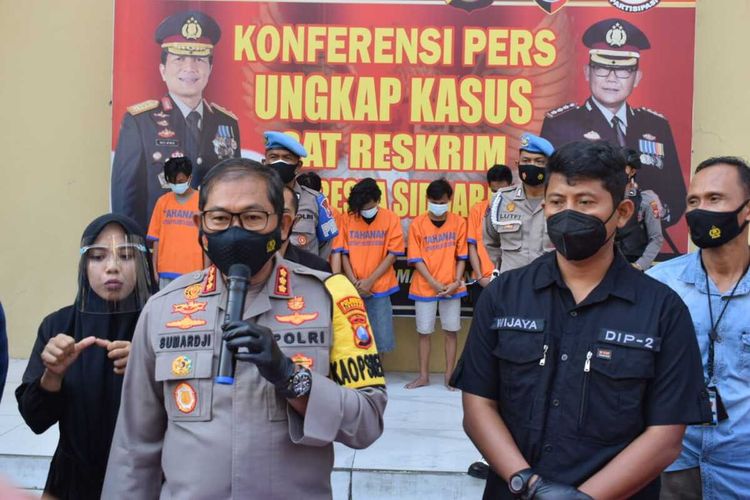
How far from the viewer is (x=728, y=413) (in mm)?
2910

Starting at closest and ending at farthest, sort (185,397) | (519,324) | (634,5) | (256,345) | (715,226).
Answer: (256,345) → (185,397) → (519,324) → (715,226) → (634,5)

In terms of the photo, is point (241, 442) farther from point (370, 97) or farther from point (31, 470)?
point (370, 97)

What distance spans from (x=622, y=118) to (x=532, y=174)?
232cm

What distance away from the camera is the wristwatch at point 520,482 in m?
2.34

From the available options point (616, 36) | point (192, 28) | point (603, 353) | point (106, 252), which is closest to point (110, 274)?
point (106, 252)

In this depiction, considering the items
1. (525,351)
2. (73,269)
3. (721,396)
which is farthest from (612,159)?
(73,269)

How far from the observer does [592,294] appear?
2.46 m

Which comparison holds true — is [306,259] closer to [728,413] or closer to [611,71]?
[728,413]

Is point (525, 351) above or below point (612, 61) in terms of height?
below

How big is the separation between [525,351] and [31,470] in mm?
4070

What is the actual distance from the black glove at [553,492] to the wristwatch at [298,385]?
67 cm

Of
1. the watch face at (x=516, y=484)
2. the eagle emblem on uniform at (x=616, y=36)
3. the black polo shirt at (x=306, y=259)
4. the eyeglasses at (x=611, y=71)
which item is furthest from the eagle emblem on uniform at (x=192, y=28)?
the watch face at (x=516, y=484)

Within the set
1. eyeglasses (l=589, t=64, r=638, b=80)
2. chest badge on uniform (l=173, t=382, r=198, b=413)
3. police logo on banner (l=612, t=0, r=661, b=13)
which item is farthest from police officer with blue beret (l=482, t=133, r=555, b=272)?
chest badge on uniform (l=173, t=382, r=198, b=413)

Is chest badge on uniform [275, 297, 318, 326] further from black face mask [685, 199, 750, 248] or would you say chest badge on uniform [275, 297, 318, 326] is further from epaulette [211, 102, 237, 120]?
epaulette [211, 102, 237, 120]
